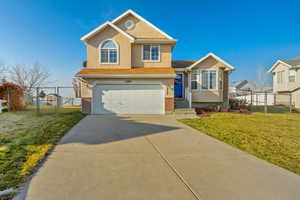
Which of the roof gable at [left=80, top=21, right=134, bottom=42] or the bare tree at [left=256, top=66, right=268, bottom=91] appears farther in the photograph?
the bare tree at [left=256, top=66, right=268, bottom=91]

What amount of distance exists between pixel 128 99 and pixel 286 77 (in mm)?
24244

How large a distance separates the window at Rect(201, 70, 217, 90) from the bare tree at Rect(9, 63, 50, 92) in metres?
33.7

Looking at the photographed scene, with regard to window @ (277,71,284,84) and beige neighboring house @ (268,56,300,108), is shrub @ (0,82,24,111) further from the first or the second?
window @ (277,71,284,84)

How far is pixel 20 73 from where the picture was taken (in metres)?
32.0

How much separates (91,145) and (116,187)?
2.60 metres

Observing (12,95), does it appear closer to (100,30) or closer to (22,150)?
(100,30)

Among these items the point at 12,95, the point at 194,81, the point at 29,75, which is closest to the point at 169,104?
the point at 194,81

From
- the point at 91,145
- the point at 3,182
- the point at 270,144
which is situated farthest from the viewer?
the point at 270,144

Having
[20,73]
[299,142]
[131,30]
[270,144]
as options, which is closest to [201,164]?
[270,144]

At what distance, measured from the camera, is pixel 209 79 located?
13.8 m

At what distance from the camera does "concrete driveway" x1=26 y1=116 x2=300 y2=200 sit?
2631mm

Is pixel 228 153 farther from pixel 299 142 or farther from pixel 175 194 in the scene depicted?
pixel 299 142

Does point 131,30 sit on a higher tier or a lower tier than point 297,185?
higher

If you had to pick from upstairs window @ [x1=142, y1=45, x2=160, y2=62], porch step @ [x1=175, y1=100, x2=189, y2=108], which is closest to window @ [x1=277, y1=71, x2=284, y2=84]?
porch step @ [x1=175, y1=100, x2=189, y2=108]
